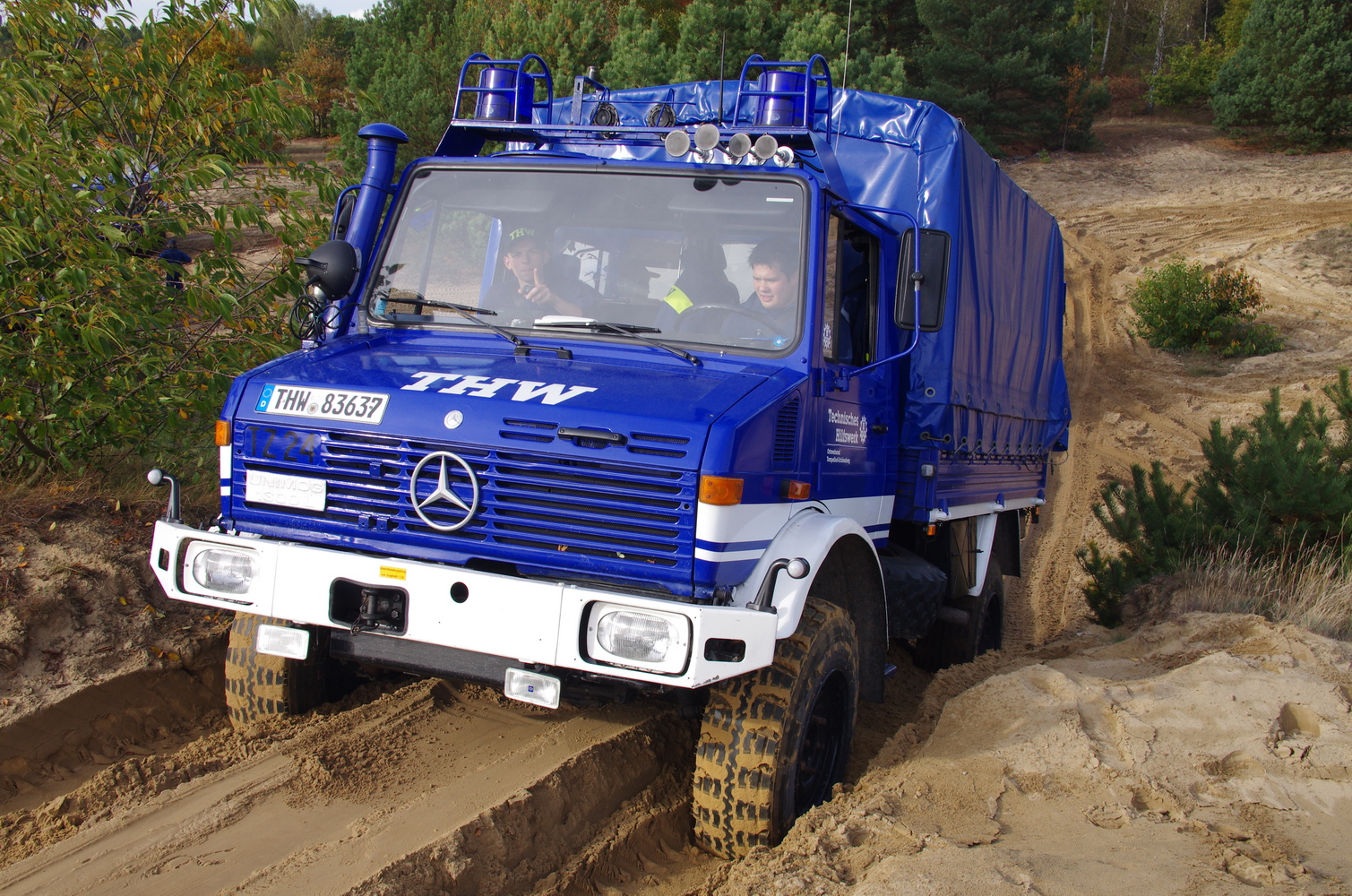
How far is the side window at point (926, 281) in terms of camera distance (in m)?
3.93

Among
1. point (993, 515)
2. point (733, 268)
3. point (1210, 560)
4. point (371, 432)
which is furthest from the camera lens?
point (1210, 560)

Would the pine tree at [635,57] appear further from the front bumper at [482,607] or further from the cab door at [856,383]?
the front bumper at [482,607]

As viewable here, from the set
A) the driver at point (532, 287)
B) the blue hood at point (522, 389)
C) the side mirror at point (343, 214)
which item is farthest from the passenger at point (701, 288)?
the side mirror at point (343, 214)

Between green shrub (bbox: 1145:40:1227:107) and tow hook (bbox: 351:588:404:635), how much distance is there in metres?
39.1

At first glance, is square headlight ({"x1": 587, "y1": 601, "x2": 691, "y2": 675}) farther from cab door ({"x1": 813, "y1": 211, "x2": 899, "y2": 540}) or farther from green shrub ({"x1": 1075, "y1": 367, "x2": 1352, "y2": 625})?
green shrub ({"x1": 1075, "y1": 367, "x2": 1352, "y2": 625})

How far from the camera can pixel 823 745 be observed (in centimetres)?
394

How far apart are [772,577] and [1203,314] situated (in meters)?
18.5

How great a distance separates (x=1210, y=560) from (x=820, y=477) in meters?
4.74

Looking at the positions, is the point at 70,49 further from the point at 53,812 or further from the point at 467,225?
the point at 53,812

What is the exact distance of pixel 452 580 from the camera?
3.16 metres

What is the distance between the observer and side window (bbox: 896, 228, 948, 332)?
3.93 metres

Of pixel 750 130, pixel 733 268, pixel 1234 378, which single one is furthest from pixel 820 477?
pixel 1234 378

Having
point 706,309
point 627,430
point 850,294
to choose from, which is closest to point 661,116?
point 850,294

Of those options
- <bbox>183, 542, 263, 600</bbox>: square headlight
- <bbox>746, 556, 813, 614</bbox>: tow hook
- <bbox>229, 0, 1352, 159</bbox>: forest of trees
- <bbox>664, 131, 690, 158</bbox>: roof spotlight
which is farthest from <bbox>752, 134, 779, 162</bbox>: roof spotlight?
<bbox>229, 0, 1352, 159</bbox>: forest of trees
